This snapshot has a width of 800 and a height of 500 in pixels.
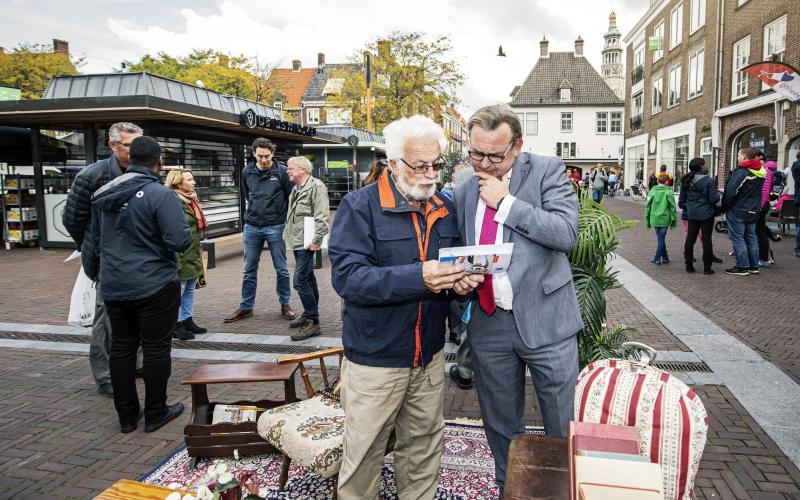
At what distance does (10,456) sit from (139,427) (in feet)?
2.47

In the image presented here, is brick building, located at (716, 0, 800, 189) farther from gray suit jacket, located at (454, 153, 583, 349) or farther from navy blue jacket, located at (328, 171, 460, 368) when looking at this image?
navy blue jacket, located at (328, 171, 460, 368)

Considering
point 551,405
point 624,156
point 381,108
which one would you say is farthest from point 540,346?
point 624,156

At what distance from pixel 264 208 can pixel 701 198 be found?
23.3 ft

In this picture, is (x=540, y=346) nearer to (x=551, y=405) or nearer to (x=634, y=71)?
(x=551, y=405)

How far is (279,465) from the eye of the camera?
3383 millimetres

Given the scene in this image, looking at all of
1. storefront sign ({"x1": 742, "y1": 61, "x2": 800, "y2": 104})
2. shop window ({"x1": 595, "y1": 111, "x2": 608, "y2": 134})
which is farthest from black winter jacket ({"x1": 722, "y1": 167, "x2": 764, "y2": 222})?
shop window ({"x1": 595, "y1": 111, "x2": 608, "y2": 134})

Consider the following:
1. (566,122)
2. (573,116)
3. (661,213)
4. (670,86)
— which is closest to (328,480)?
(661,213)

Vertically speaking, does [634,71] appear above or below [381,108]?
above

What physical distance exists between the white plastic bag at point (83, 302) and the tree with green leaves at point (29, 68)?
3787cm

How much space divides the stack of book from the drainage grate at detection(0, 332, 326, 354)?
4.18m

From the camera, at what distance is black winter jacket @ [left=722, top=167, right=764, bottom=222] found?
8.68 metres

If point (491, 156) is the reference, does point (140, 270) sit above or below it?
below

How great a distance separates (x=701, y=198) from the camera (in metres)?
9.12

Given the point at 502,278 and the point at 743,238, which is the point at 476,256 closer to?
the point at 502,278
